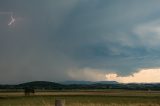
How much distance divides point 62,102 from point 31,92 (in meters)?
94.2

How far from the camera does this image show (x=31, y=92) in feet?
336

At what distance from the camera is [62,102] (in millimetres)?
9609

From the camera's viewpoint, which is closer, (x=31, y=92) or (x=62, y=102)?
(x=62, y=102)
